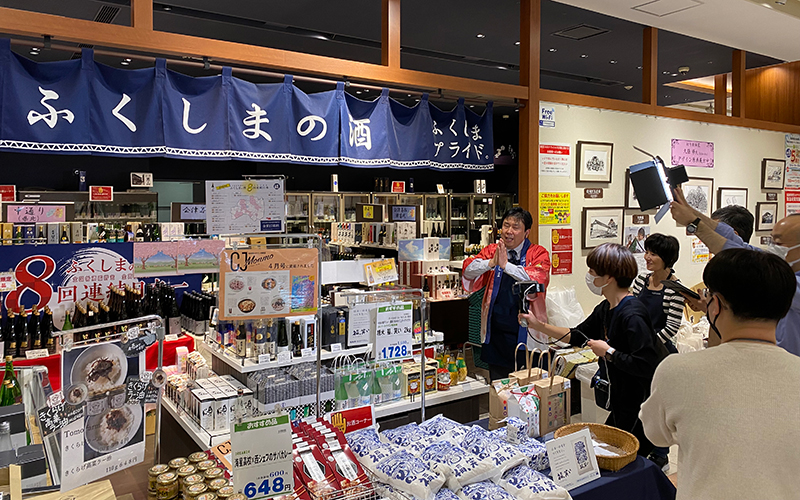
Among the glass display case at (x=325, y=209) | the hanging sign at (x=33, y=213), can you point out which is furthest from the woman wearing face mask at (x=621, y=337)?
the glass display case at (x=325, y=209)

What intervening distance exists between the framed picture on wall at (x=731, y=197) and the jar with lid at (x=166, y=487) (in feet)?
20.3

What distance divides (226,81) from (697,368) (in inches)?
123

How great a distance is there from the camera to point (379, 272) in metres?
3.55

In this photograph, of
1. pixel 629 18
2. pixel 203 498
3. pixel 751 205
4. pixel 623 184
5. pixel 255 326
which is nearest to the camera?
pixel 203 498

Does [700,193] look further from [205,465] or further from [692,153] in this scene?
[205,465]

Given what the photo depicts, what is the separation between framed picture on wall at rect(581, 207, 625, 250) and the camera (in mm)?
5137

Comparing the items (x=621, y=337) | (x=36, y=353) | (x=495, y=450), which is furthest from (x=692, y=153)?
(x=36, y=353)

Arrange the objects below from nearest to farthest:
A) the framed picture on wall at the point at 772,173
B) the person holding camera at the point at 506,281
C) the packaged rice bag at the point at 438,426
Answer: the packaged rice bag at the point at 438,426, the person holding camera at the point at 506,281, the framed picture on wall at the point at 772,173

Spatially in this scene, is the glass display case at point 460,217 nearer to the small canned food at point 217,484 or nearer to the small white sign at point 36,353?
the small white sign at point 36,353

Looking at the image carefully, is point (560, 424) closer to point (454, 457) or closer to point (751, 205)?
point (454, 457)

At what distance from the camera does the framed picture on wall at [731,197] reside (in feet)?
20.5

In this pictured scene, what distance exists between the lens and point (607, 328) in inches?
115

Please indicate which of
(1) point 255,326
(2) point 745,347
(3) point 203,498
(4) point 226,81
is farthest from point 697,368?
(4) point 226,81

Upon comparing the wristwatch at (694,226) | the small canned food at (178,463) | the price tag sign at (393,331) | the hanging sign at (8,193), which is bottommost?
the small canned food at (178,463)
